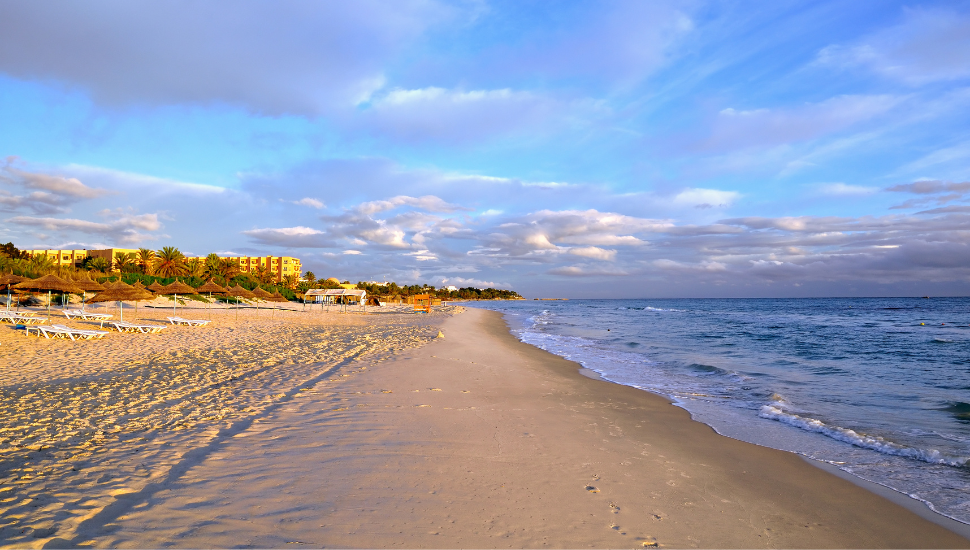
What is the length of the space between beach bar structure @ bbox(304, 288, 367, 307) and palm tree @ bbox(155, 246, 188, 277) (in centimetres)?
1541

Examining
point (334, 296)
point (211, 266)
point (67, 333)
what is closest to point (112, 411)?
point (67, 333)

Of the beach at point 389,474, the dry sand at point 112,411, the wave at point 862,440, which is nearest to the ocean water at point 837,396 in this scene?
the wave at point 862,440

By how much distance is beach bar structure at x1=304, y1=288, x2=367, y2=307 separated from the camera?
5281cm

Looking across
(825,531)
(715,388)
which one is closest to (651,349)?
(715,388)

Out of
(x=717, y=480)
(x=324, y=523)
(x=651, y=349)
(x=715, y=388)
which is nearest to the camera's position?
(x=324, y=523)

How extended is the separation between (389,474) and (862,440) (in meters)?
6.68

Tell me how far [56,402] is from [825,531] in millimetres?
9500

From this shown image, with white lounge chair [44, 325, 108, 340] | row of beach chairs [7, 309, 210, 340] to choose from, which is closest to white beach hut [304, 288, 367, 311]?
row of beach chairs [7, 309, 210, 340]

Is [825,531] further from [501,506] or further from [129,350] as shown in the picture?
[129,350]

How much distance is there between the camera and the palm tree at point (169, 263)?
5666 centimetres

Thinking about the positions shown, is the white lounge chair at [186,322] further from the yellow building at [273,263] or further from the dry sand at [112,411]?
the yellow building at [273,263]

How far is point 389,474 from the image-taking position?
14.6ft

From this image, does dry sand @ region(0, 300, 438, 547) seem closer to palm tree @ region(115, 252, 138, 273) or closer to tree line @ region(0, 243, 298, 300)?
tree line @ region(0, 243, 298, 300)

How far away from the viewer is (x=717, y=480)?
4.95m
